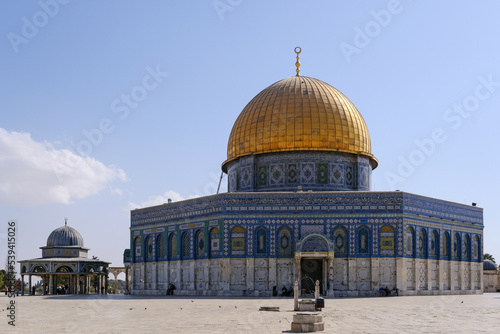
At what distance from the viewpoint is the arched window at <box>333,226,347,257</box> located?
36.0 meters

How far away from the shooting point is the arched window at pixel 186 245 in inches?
1528

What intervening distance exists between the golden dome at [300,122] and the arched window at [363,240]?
5929 mm

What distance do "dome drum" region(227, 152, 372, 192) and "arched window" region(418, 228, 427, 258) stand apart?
4714mm

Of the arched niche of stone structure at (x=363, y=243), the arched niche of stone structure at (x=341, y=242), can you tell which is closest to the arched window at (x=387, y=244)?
the arched niche of stone structure at (x=363, y=243)

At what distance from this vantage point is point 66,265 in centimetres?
5434

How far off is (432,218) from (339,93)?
9.68 meters

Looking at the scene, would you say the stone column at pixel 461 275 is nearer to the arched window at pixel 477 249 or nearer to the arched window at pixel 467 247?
the arched window at pixel 467 247

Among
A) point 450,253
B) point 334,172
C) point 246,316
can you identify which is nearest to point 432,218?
point 450,253

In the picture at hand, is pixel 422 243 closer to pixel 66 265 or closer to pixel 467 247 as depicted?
pixel 467 247

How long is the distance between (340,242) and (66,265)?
86.9 feet

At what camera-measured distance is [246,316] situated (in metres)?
19.9

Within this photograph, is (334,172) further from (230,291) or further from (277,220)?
(230,291)

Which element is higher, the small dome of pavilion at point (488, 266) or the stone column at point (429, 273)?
the stone column at point (429, 273)

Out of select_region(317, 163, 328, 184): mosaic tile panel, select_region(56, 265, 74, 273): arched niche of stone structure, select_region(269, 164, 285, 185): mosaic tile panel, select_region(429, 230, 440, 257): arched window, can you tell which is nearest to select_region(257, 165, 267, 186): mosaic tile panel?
select_region(269, 164, 285, 185): mosaic tile panel
